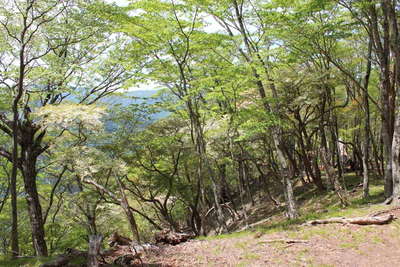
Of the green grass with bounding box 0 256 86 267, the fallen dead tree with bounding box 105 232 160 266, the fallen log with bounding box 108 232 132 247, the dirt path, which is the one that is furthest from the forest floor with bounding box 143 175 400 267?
the green grass with bounding box 0 256 86 267

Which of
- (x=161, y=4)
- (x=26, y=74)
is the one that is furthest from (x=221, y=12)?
(x=26, y=74)

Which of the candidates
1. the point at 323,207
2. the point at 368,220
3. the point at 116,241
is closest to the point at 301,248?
the point at 368,220

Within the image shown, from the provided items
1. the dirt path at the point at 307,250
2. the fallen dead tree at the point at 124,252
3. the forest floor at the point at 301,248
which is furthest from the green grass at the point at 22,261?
the dirt path at the point at 307,250

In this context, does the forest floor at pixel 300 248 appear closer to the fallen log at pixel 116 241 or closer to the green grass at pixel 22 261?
the green grass at pixel 22 261

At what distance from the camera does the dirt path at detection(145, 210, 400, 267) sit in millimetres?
6914

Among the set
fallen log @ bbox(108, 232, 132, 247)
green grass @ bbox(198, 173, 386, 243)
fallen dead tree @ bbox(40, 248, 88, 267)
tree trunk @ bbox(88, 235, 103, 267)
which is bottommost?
green grass @ bbox(198, 173, 386, 243)

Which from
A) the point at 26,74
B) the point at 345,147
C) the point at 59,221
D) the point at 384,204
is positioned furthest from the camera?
the point at 345,147

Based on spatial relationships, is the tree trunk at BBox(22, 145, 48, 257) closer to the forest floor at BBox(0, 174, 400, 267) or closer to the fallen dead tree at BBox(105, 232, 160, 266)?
the forest floor at BBox(0, 174, 400, 267)

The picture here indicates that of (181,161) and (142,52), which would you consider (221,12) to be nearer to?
(142,52)

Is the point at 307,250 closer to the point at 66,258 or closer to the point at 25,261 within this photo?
the point at 66,258

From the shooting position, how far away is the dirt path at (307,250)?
691cm

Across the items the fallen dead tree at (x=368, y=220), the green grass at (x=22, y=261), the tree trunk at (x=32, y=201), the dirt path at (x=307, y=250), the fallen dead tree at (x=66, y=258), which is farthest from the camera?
the tree trunk at (x=32, y=201)

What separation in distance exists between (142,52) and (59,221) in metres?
16.8

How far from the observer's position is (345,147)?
2656 cm
